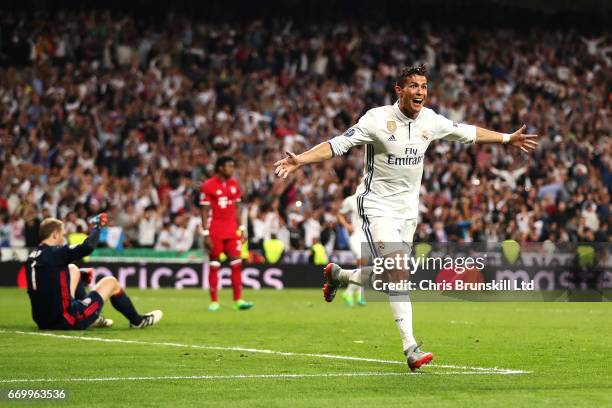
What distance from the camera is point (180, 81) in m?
34.1

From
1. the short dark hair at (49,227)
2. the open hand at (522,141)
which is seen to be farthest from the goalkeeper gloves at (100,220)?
the open hand at (522,141)

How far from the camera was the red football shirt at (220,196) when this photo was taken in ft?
68.0

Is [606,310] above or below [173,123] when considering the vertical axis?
below

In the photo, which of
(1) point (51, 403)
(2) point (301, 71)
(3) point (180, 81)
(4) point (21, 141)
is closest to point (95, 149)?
(4) point (21, 141)

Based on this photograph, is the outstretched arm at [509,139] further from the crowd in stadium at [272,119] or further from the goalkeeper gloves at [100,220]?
the crowd in stadium at [272,119]

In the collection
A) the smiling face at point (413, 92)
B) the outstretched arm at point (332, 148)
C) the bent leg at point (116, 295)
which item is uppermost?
the smiling face at point (413, 92)

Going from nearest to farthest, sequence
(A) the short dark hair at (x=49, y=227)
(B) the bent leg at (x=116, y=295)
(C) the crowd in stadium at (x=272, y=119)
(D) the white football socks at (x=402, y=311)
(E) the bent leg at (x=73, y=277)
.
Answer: (D) the white football socks at (x=402, y=311)
(A) the short dark hair at (x=49, y=227)
(B) the bent leg at (x=116, y=295)
(E) the bent leg at (x=73, y=277)
(C) the crowd in stadium at (x=272, y=119)

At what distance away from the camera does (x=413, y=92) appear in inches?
417

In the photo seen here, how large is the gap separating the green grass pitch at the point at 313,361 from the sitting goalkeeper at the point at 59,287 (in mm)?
259

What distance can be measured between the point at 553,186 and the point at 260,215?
7.46m

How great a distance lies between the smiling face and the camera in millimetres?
10602

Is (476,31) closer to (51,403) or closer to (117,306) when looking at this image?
(117,306)

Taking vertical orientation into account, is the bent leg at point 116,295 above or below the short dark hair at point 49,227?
below

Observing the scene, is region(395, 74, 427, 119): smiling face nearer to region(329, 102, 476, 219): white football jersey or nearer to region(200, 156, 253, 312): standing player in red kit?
region(329, 102, 476, 219): white football jersey
